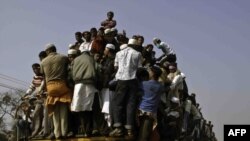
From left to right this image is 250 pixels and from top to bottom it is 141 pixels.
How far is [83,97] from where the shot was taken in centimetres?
707

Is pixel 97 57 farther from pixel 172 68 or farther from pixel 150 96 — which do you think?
pixel 172 68

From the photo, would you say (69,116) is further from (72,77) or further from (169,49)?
(169,49)

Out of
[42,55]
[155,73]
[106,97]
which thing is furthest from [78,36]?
[155,73]

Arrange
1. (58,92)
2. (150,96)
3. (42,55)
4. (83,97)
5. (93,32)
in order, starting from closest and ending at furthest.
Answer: (150,96) → (83,97) → (58,92) → (42,55) → (93,32)

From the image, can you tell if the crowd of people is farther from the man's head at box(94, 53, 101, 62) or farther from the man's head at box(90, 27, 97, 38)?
the man's head at box(90, 27, 97, 38)

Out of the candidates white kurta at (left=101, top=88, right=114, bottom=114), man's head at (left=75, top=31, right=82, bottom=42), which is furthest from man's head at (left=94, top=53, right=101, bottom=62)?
man's head at (left=75, top=31, right=82, bottom=42)

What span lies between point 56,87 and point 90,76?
62cm

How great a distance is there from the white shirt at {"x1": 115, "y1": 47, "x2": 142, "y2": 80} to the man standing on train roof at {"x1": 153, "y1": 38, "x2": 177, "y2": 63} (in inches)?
128

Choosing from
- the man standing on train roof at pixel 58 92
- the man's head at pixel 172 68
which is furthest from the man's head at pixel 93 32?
the man standing on train roof at pixel 58 92

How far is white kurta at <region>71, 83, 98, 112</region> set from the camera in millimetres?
7074

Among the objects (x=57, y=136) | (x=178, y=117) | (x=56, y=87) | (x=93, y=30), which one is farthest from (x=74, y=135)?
(x=93, y=30)

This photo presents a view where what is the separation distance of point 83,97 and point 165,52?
4.29 meters

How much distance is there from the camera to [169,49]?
35.8ft

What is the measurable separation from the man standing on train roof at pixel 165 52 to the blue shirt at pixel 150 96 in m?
3.28
